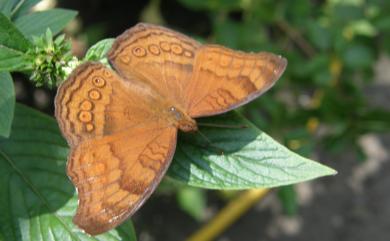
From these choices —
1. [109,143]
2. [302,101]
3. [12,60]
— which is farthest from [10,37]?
[302,101]

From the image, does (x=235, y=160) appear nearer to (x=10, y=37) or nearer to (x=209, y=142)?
(x=209, y=142)

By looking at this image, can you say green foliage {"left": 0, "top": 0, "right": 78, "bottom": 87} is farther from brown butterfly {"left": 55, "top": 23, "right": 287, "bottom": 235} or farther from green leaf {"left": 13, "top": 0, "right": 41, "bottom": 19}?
green leaf {"left": 13, "top": 0, "right": 41, "bottom": 19}

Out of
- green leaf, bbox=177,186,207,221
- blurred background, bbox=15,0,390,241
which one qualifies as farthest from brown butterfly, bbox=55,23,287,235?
A: green leaf, bbox=177,186,207,221

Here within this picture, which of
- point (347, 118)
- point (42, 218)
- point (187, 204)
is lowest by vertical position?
point (187, 204)

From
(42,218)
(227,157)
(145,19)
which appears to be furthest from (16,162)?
(145,19)

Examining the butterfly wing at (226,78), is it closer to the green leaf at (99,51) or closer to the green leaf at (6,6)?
the green leaf at (99,51)

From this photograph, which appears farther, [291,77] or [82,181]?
[291,77]

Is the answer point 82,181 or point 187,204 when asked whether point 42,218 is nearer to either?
point 82,181
